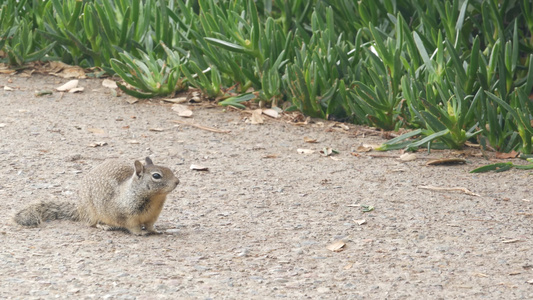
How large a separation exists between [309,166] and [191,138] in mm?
1031

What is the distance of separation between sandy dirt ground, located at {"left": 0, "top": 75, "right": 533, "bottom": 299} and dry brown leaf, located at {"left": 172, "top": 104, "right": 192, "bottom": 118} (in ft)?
0.24

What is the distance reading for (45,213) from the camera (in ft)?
14.2

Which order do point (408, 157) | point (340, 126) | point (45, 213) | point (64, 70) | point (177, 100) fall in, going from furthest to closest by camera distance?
point (64, 70) → point (177, 100) → point (340, 126) → point (408, 157) → point (45, 213)

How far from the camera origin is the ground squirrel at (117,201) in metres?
4.03

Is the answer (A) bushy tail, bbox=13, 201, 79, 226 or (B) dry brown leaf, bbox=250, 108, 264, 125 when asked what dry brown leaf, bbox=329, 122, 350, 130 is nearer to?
(B) dry brown leaf, bbox=250, 108, 264, 125

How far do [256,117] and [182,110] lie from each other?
632 millimetres

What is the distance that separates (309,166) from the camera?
214 inches

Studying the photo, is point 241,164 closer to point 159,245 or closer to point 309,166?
point 309,166

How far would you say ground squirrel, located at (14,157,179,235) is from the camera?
13.2 feet

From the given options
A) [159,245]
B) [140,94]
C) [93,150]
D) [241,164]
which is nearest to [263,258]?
[159,245]

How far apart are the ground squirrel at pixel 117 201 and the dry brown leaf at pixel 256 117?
2079 millimetres

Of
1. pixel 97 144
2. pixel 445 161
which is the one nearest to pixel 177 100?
pixel 97 144

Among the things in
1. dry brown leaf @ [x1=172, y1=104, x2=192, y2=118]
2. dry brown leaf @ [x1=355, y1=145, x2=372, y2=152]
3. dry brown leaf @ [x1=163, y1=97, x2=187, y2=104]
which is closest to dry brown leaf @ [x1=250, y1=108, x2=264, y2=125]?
dry brown leaf @ [x1=172, y1=104, x2=192, y2=118]

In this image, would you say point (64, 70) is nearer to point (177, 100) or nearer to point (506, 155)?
point (177, 100)
